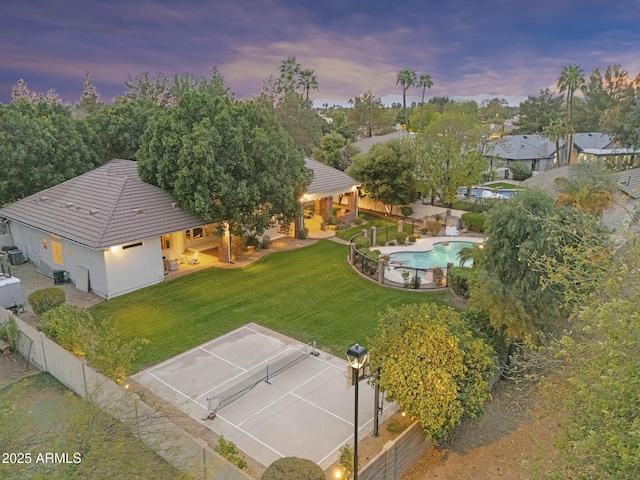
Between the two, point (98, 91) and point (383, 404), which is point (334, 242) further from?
point (98, 91)

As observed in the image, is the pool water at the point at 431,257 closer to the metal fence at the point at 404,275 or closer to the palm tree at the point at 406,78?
the metal fence at the point at 404,275

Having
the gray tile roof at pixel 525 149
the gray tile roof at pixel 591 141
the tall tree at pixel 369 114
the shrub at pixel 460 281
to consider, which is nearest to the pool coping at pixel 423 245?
the shrub at pixel 460 281

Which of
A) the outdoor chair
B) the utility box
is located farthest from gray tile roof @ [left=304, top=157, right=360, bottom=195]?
the utility box

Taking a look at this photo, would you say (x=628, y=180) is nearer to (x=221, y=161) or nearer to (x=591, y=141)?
(x=221, y=161)

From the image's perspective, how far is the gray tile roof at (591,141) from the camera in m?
58.0

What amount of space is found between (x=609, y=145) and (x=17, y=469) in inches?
2775

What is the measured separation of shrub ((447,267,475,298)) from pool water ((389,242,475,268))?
459 centimetres

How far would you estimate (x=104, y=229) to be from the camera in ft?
58.7

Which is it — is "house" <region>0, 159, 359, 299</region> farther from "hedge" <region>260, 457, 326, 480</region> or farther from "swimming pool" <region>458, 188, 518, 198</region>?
"swimming pool" <region>458, 188, 518, 198</region>

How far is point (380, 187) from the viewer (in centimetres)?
3091

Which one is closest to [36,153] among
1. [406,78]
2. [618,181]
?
[618,181]

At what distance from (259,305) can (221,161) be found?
715 cm

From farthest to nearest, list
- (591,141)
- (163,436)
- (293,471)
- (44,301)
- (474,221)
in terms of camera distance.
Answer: (591,141) → (474,221) → (44,301) → (163,436) → (293,471)

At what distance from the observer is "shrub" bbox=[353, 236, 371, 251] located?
2328 cm
